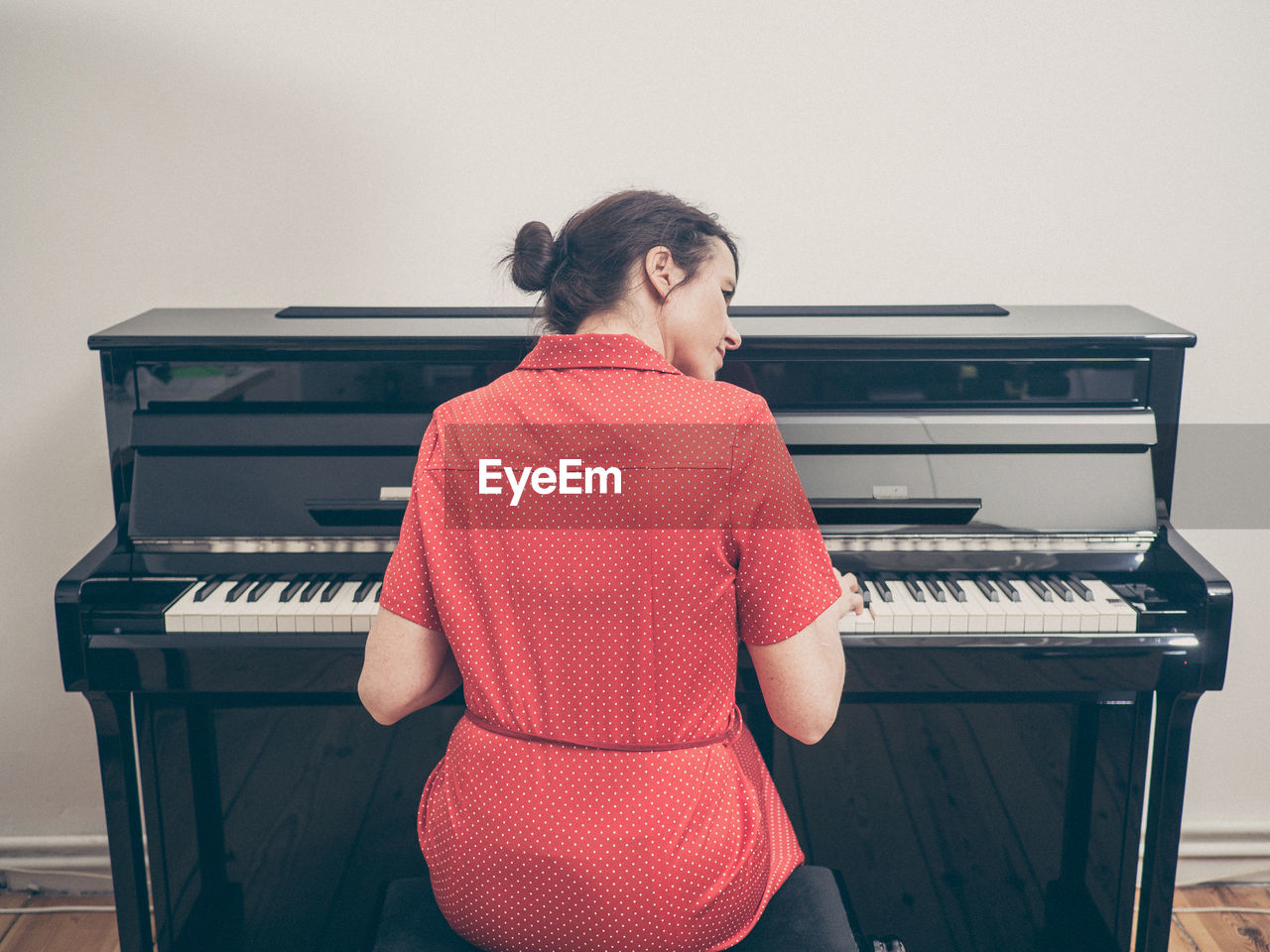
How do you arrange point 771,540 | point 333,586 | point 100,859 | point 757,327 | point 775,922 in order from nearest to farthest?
point 771,540, point 775,922, point 333,586, point 757,327, point 100,859

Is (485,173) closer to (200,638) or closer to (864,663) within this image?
(200,638)

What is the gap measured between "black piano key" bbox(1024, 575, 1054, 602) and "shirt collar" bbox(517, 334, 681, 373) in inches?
32.5

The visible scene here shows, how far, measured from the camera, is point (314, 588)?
158 centimetres

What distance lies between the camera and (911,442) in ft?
5.38

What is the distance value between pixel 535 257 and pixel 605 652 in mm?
480

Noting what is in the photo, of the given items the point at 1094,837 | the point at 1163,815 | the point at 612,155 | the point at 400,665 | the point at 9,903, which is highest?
the point at 612,155

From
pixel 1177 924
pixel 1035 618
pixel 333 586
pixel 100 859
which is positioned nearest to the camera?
pixel 1035 618

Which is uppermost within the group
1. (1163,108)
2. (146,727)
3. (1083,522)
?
(1163,108)

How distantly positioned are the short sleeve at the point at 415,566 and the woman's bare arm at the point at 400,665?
0.05 ft

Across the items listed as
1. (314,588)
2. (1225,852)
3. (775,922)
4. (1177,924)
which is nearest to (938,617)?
(775,922)

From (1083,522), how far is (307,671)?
4.10 ft

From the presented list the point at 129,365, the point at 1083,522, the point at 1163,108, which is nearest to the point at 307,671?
the point at 129,365

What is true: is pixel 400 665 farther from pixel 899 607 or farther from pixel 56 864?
pixel 56 864

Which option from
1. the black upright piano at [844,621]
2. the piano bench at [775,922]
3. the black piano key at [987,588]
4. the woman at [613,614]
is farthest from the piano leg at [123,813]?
the black piano key at [987,588]
